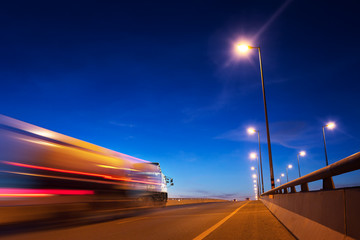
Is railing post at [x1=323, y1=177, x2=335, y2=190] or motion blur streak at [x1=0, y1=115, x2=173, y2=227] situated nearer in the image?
railing post at [x1=323, y1=177, x2=335, y2=190]

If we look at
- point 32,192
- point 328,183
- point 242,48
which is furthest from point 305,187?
point 242,48

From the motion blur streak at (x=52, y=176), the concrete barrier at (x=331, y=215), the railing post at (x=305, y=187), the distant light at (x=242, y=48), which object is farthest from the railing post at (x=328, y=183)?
the distant light at (x=242, y=48)

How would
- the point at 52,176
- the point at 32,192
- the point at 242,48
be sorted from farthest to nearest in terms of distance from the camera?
the point at 242,48, the point at 52,176, the point at 32,192

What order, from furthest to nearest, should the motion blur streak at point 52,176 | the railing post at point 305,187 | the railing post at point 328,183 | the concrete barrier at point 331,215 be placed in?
the motion blur streak at point 52,176, the railing post at point 305,187, the railing post at point 328,183, the concrete barrier at point 331,215

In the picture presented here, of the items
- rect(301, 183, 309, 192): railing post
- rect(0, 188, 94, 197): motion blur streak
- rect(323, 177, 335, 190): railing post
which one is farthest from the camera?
rect(0, 188, 94, 197): motion blur streak

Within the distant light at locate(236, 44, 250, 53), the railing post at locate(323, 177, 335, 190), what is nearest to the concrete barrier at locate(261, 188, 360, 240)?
the railing post at locate(323, 177, 335, 190)

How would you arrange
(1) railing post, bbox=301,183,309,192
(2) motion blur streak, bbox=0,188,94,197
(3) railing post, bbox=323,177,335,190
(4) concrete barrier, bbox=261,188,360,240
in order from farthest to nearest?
(2) motion blur streak, bbox=0,188,94,197 → (1) railing post, bbox=301,183,309,192 → (3) railing post, bbox=323,177,335,190 → (4) concrete barrier, bbox=261,188,360,240

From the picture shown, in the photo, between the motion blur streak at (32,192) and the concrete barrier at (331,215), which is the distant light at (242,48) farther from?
the concrete barrier at (331,215)

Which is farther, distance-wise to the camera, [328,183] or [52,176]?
[52,176]

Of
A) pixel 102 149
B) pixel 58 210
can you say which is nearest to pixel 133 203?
pixel 102 149

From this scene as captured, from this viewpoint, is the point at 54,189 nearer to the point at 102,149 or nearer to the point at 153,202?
the point at 102,149

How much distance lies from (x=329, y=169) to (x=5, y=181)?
9.12 metres

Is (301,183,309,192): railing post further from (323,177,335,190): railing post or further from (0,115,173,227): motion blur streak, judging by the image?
(0,115,173,227): motion blur streak

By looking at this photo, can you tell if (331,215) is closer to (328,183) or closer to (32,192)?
(328,183)
